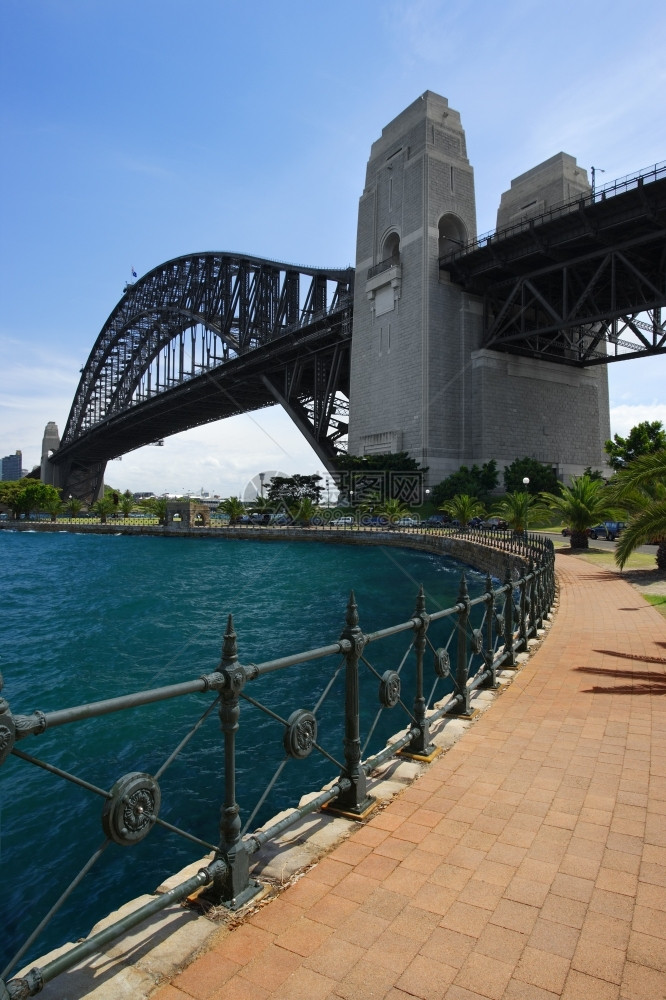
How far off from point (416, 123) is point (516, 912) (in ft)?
202

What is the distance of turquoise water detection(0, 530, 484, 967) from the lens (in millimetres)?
6012

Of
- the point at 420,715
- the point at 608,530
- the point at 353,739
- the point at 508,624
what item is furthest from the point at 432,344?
the point at 353,739

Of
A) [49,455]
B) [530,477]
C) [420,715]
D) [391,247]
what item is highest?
[391,247]

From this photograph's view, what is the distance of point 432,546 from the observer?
37.1m

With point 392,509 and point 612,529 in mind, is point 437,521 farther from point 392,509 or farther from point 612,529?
point 612,529

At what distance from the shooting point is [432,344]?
170ft

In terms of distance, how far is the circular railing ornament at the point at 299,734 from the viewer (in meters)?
3.41

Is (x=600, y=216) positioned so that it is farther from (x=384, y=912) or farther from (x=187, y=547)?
(x=384, y=912)

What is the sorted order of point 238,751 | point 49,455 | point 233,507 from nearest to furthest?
1. point 238,751
2. point 233,507
3. point 49,455

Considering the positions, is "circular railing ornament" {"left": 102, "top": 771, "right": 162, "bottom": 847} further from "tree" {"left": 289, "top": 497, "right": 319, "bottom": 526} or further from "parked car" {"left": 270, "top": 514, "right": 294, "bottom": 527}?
"parked car" {"left": 270, "top": 514, "right": 294, "bottom": 527}

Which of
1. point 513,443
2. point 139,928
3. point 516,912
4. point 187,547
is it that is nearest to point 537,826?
point 516,912

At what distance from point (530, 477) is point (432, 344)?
1377cm

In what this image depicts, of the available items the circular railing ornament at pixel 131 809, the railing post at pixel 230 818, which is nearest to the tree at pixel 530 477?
the railing post at pixel 230 818

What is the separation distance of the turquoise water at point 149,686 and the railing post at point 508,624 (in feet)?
6.75
